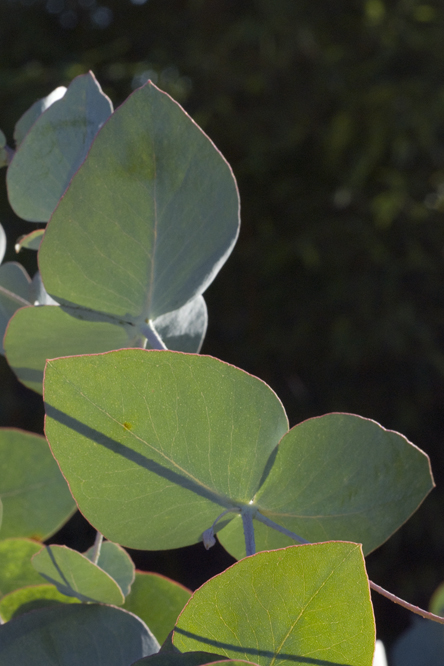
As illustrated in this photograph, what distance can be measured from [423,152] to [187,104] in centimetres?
82

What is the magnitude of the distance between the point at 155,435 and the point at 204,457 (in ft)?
0.06

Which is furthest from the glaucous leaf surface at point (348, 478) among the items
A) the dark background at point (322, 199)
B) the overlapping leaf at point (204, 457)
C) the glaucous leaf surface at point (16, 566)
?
the dark background at point (322, 199)

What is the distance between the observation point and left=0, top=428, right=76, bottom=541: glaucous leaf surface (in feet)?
0.85

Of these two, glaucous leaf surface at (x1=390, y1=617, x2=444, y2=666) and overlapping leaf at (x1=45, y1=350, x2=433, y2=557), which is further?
glaucous leaf surface at (x1=390, y1=617, x2=444, y2=666)

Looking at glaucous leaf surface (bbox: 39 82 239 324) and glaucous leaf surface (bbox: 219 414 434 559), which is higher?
glaucous leaf surface (bbox: 39 82 239 324)

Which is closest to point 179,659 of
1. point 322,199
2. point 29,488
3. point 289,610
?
point 289,610

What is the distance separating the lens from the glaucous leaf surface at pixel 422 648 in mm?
269

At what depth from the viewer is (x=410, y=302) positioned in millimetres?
1923

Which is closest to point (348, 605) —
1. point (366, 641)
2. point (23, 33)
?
point (366, 641)

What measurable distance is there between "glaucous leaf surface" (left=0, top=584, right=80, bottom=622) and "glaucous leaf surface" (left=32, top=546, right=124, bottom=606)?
0.04ft

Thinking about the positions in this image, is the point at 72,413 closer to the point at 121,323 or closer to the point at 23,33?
the point at 121,323

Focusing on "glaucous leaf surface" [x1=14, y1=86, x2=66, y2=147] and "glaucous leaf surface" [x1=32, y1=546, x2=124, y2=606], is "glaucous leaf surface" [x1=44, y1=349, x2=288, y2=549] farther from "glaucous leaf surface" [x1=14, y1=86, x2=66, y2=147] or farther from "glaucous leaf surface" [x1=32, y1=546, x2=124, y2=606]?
"glaucous leaf surface" [x1=14, y1=86, x2=66, y2=147]

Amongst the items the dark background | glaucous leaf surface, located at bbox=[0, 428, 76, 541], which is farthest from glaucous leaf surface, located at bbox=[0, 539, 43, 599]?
the dark background

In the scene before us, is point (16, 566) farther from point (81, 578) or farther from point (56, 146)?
point (56, 146)
